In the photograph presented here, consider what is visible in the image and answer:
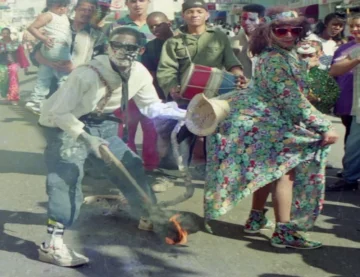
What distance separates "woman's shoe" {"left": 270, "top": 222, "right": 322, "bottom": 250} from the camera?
160 inches

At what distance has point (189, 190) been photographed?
4.04 m

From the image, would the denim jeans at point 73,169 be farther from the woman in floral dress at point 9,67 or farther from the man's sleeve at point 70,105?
the woman in floral dress at point 9,67

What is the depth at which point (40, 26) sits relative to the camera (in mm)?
7000

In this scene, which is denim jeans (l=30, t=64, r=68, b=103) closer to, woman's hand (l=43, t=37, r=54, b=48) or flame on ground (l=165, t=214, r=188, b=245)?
woman's hand (l=43, t=37, r=54, b=48)

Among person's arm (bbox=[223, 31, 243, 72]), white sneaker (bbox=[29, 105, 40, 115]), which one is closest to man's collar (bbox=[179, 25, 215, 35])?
person's arm (bbox=[223, 31, 243, 72])

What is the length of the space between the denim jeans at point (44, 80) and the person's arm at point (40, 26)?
1.60 ft

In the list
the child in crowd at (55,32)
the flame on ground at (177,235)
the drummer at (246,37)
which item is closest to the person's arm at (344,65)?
the drummer at (246,37)

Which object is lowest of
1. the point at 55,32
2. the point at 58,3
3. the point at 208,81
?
the point at 208,81

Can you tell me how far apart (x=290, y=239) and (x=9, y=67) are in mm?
8733

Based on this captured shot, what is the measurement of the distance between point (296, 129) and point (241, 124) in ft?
1.10

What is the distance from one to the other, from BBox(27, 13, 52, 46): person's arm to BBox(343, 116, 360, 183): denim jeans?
3398 mm

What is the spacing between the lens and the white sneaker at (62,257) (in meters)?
3.71

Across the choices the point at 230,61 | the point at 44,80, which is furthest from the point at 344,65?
the point at 44,80

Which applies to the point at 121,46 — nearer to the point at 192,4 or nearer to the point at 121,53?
the point at 121,53
